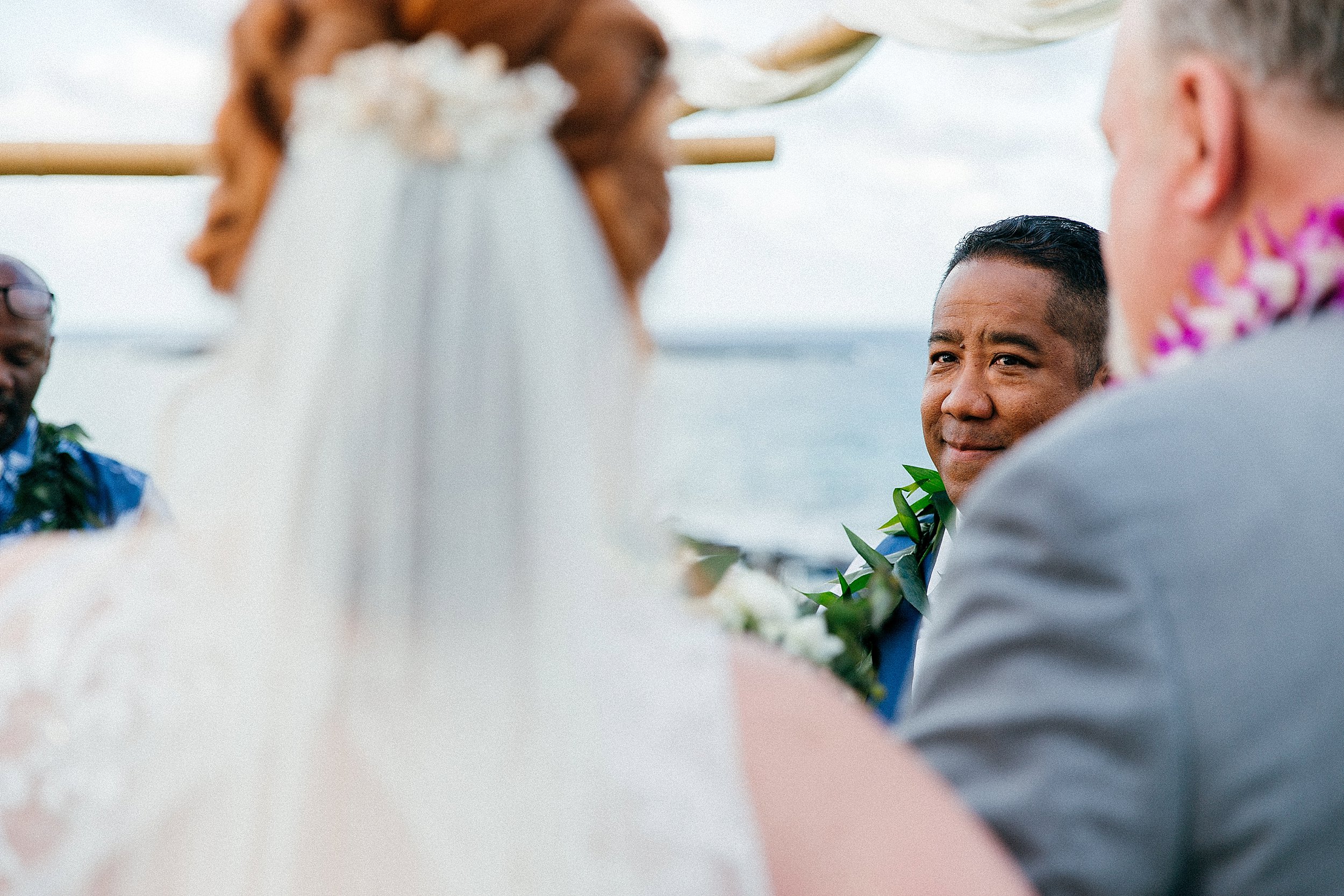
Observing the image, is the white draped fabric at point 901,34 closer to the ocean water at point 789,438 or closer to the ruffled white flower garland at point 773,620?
the ocean water at point 789,438

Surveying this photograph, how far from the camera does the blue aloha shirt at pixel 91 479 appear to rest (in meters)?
4.21

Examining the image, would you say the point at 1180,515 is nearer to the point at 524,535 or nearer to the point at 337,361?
the point at 524,535

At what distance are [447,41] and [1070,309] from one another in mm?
2671

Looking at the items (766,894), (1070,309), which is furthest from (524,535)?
(1070,309)

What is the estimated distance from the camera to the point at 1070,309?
348cm

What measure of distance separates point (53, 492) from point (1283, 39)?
419 centimetres

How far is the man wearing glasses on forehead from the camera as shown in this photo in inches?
166

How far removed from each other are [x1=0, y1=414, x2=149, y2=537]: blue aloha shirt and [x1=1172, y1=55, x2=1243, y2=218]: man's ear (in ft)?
12.5

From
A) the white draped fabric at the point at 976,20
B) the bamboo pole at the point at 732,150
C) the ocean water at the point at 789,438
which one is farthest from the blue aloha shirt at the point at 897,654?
the white draped fabric at the point at 976,20

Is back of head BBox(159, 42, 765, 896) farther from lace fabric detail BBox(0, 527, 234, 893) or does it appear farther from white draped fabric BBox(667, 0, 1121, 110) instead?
white draped fabric BBox(667, 0, 1121, 110)

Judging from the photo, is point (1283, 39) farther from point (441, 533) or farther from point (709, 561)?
point (709, 561)

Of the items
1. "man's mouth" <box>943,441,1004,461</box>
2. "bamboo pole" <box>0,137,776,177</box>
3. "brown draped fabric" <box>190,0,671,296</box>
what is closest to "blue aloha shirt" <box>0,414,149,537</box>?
"bamboo pole" <box>0,137,776,177</box>

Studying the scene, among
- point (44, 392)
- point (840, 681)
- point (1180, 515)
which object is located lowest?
point (44, 392)

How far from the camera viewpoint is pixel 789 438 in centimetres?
5369
